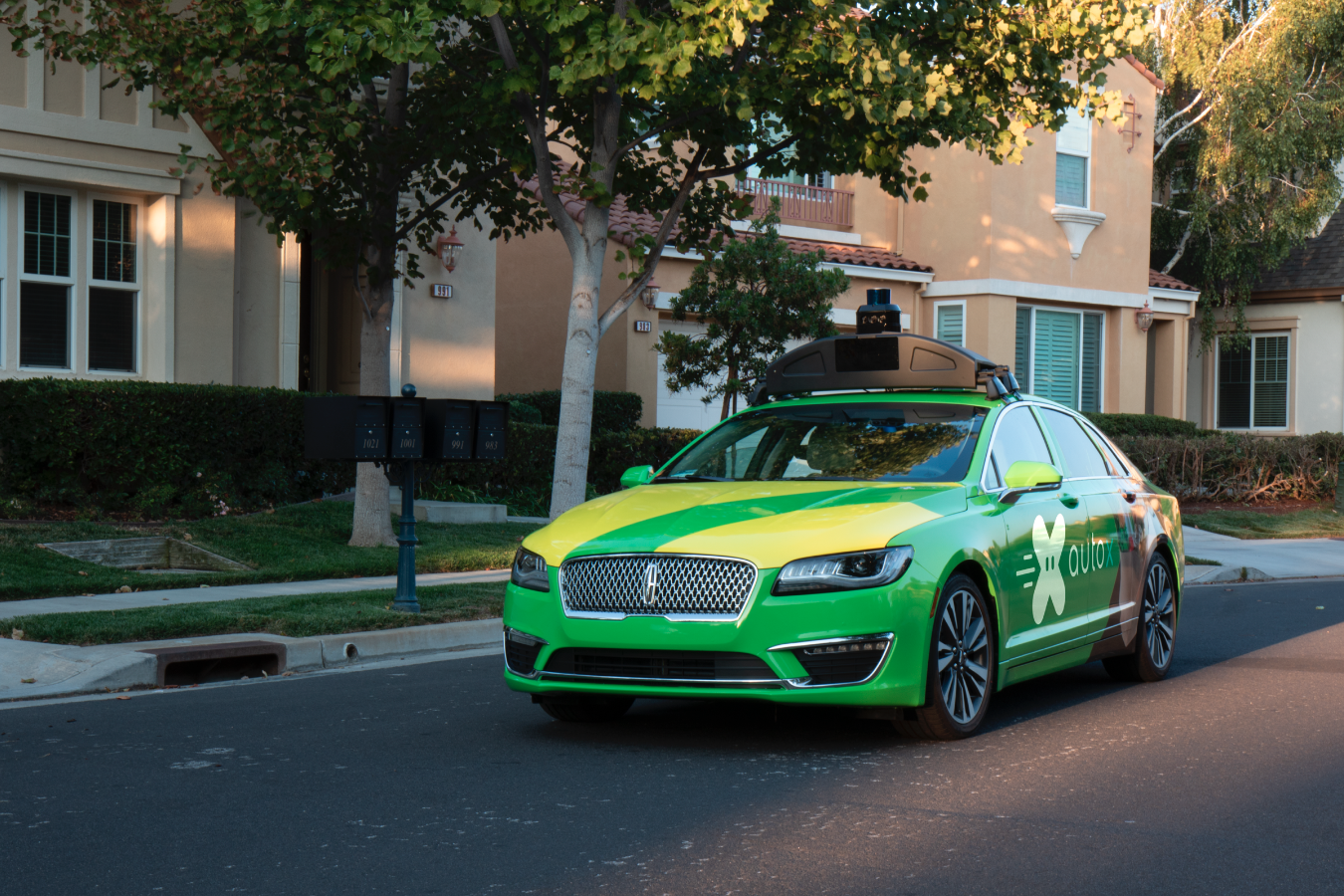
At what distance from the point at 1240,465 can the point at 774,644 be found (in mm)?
19493

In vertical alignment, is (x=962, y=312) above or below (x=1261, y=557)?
above

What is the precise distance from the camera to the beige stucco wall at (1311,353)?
Result: 30312 mm

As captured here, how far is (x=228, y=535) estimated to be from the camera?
1395 cm

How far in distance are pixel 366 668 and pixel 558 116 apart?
699 centimetres

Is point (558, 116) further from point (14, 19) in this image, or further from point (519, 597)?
point (519, 597)

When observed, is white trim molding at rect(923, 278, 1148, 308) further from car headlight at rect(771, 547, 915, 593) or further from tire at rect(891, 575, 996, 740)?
car headlight at rect(771, 547, 915, 593)

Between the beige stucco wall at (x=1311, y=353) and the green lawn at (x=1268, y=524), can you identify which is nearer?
the green lawn at (x=1268, y=524)

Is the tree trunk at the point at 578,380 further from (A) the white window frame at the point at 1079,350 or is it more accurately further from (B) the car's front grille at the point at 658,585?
(A) the white window frame at the point at 1079,350

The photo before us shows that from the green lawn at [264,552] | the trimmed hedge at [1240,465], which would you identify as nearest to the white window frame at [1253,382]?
the trimmed hedge at [1240,465]

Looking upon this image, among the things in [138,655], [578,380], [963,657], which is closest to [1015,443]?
[963,657]

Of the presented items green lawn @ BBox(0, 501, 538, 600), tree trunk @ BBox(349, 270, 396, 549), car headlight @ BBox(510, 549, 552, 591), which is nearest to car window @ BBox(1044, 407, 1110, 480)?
car headlight @ BBox(510, 549, 552, 591)

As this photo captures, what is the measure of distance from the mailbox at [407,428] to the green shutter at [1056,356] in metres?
19.0

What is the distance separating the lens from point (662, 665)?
20.7 ft

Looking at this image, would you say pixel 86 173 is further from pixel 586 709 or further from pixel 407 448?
pixel 586 709
